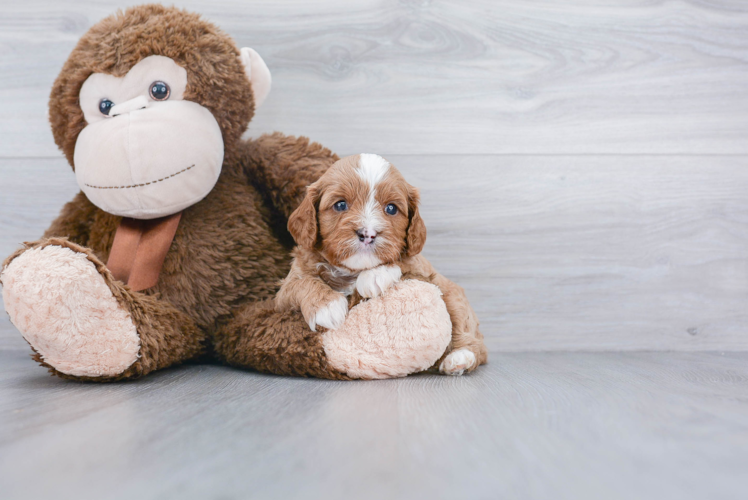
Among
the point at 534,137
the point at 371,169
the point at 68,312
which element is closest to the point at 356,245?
the point at 371,169

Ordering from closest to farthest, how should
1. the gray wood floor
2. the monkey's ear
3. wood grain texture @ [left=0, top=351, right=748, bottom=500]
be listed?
wood grain texture @ [left=0, top=351, right=748, bottom=500] < the monkey's ear < the gray wood floor

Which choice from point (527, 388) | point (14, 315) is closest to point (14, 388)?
point (14, 315)

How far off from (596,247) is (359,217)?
2.50ft

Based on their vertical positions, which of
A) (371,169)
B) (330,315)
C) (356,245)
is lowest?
(330,315)

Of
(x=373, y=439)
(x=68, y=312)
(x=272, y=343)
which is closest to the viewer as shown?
(x=373, y=439)

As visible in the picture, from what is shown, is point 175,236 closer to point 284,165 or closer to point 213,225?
point 213,225

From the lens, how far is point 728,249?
4.32 feet

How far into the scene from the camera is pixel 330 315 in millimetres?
846

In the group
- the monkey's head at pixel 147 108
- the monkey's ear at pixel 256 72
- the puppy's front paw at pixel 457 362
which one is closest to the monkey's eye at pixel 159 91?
the monkey's head at pixel 147 108

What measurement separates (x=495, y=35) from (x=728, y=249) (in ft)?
2.61

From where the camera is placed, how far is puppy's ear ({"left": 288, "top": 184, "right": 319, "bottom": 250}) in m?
0.87

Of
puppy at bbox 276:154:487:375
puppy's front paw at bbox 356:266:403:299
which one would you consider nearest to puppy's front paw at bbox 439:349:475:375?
puppy at bbox 276:154:487:375

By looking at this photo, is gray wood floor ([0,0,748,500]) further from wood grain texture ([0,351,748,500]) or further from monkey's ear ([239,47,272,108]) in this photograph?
wood grain texture ([0,351,748,500])

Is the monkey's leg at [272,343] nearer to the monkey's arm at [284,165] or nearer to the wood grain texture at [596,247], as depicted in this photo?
the monkey's arm at [284,165]
